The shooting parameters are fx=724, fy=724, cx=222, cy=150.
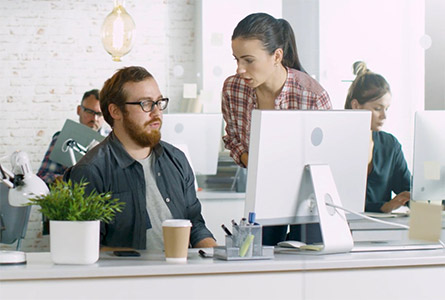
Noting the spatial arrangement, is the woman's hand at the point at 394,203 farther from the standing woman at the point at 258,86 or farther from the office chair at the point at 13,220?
the office chair at the point at 13,220

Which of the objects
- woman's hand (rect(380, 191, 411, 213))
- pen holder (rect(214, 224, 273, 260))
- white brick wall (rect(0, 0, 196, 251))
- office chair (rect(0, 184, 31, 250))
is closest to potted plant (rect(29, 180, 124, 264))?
pen holder (rect(214, 224, 273, 260))

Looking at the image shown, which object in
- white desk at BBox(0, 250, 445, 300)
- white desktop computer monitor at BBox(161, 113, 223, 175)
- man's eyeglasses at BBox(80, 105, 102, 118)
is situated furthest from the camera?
man's eyeglasses at BBox(80, 105, 102, 118)

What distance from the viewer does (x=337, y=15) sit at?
441 centimetres

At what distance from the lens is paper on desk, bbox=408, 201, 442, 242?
241 centimetres

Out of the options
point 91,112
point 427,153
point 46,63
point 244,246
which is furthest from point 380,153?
point 46,63

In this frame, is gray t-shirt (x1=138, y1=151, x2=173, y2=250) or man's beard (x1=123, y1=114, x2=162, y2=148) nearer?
gray t-shirt (x1=138, y1=151, x2=173, y2=250)

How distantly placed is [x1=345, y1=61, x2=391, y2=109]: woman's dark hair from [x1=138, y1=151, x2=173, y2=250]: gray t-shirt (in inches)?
76.9

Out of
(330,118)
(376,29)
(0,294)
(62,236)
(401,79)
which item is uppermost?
(376,29)

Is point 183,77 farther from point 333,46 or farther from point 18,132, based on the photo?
point 18,132

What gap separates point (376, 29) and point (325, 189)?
8.06 ft

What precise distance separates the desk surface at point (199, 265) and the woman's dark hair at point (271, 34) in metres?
1.49

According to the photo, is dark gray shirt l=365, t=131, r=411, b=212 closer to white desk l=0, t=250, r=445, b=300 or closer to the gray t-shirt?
the gray t-shirt

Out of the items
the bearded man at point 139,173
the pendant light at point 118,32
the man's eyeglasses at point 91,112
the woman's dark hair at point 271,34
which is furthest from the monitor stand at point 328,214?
the man's eyeglasses at point 91,112

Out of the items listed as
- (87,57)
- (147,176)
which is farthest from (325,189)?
(87,57)
